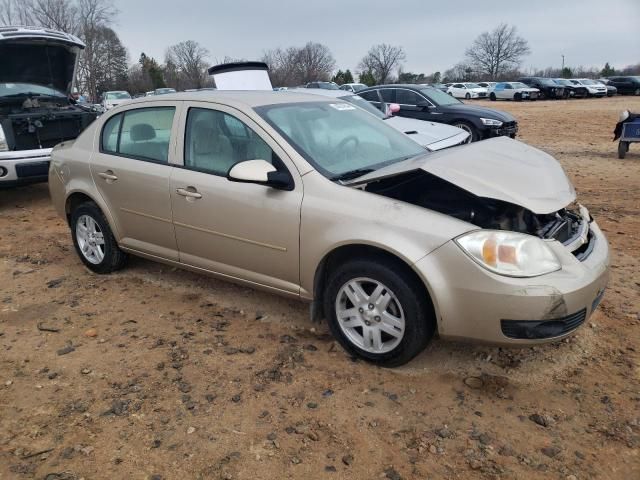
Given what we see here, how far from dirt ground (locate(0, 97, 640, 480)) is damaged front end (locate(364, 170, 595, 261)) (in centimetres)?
72

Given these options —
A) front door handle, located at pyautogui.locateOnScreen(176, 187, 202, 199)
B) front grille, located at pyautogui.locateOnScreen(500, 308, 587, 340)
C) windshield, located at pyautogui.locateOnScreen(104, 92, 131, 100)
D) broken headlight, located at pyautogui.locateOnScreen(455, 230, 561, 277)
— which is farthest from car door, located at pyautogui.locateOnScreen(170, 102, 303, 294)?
windshield, located at pyautogui.locateOnScreen(104, 92, 131, 100)

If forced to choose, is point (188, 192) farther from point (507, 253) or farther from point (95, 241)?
point (507, 253)

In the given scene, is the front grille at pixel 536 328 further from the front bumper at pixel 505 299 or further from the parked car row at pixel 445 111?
the parked car row at pixel 445 111

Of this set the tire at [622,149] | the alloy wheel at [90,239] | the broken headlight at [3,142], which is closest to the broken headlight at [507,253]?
the alloy wheel at [90,239]

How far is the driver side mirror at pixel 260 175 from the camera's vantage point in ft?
10.6

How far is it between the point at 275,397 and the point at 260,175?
1.32 metres

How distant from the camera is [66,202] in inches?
190

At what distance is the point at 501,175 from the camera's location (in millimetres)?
3152

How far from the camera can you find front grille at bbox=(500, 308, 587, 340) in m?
2.71

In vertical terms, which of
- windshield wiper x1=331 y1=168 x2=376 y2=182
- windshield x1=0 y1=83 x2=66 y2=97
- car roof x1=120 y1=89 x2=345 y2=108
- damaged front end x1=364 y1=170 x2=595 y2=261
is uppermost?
windshield x1=0 y1=83 x2=66 y2=97

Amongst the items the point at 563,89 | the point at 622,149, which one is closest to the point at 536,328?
the point at 622,149

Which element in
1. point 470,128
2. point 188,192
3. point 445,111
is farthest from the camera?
point 445,111

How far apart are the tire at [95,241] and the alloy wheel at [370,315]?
2.43 m

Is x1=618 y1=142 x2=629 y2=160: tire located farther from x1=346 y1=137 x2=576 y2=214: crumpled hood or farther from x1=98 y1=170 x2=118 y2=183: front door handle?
x1=98 y1=170 x2=118 y2=183: front door handle
